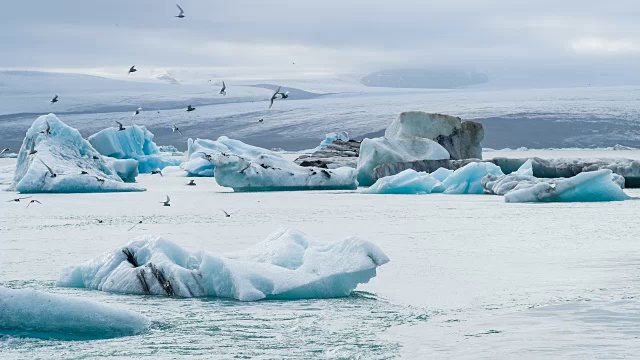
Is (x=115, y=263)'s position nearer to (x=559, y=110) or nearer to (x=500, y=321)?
(x=500, y=321)

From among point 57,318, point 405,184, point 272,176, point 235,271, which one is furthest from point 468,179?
point 57,318

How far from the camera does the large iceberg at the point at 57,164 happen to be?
16.1 m

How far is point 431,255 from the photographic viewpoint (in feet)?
25.8

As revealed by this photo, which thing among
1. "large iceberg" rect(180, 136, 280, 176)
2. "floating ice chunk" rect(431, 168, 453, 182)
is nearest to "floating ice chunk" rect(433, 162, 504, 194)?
"floating ice chunk" rect(431, 168, 453, 182)

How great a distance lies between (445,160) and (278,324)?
14.2m

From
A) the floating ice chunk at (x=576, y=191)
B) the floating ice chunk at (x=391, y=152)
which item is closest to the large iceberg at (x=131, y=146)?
the floating ice chunk at (x=391, y=152)

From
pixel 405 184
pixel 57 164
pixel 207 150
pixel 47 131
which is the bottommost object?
pixel 405 184

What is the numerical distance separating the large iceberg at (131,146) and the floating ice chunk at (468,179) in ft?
30.2

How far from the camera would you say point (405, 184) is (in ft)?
53.4

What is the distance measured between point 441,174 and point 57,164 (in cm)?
645

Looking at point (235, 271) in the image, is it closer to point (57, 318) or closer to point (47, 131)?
point (57, 318)

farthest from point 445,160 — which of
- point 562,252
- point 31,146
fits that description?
point 562,252

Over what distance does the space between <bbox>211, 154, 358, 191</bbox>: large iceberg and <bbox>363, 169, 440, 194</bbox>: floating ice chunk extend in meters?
1.19

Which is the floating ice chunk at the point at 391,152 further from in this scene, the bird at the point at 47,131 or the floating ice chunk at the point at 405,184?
the bird at the point at 47,131
